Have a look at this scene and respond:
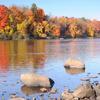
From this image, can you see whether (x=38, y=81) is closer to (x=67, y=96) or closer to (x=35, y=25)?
(x=67, y=96)

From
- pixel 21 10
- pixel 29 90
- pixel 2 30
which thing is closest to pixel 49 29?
pixel 21 10

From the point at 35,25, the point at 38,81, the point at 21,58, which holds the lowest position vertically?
the point at 21,58

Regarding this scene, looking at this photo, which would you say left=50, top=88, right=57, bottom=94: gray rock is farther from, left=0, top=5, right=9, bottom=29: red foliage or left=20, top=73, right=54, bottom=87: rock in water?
left=0, top=5, right=9, bottom=29: red foliage

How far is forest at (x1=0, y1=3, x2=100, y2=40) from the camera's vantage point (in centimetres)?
11756

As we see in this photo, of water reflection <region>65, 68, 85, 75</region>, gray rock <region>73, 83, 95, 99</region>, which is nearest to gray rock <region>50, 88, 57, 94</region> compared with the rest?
gray rock <region>73, 83, 95, 99</region>

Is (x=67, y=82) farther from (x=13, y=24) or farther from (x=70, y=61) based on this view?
(x=13, y=24)

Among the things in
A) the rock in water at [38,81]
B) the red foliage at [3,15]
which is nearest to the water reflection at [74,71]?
the rock in water at [38,81]

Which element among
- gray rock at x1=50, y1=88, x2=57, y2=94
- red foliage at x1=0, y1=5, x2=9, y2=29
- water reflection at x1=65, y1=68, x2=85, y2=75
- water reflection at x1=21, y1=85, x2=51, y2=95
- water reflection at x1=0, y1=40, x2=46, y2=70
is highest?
red foliage at x1=0, y1=5, x2=9, y2=29

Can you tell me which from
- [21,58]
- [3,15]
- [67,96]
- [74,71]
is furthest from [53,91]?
[3,15]

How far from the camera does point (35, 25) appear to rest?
405 ft

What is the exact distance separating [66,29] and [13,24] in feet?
108

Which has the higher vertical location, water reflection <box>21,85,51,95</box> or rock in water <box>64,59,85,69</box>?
rock in water <box>64,59,85,69</box>

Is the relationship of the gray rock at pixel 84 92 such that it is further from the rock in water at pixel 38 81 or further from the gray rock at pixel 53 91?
the rock in water at pixel 38 81

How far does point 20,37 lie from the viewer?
11844 centimetres
